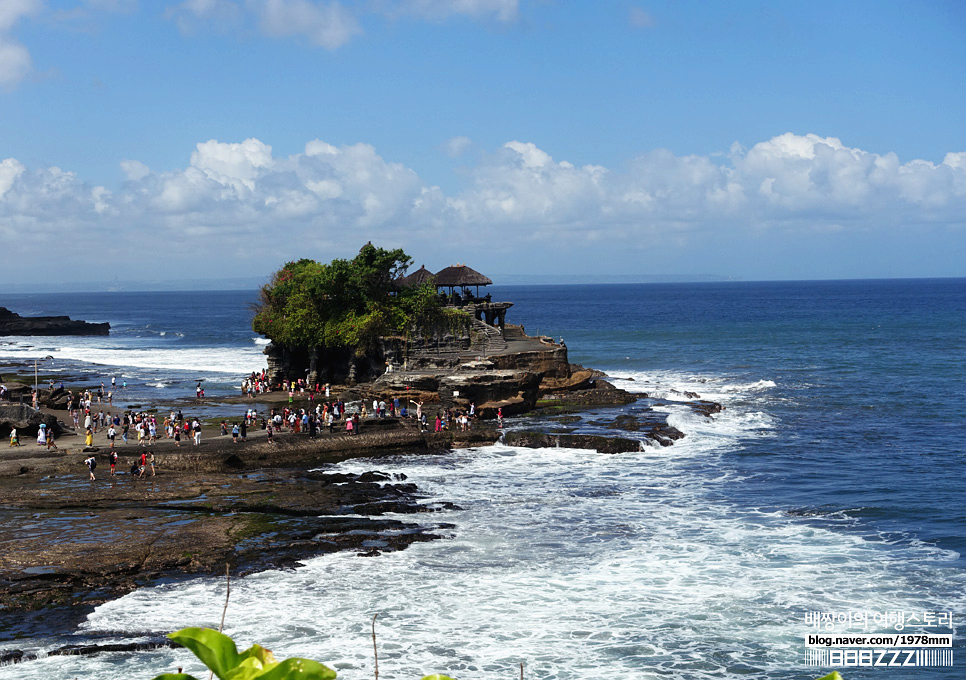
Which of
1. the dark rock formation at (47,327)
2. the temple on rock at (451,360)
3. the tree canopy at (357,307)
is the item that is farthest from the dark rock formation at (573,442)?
the dark rock formation at (47,327)

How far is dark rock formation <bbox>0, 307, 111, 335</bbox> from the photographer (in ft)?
331

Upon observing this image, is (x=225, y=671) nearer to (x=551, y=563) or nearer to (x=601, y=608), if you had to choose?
(x=601, y=608)

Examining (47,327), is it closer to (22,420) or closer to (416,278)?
(416,278)

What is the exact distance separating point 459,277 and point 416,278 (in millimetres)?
2856

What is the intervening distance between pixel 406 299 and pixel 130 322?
96.3 m

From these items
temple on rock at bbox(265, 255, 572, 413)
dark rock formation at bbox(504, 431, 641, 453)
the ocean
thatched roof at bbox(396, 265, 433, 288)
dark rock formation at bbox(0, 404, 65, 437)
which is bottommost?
the ocean

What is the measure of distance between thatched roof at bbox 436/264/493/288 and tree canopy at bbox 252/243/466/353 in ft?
6.61

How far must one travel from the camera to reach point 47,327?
102562 mm

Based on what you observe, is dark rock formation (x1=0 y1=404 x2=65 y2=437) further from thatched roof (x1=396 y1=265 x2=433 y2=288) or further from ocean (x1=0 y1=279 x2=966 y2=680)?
thatched roof (x1=396 y1=265 x2=433 y2=288)

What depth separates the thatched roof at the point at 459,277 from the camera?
51906 millimetres

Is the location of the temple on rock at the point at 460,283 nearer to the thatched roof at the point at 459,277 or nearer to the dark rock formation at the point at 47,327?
the thatched roof at the point at 459,277

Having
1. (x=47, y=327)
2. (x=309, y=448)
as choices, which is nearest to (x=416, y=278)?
(x=309, y=448)

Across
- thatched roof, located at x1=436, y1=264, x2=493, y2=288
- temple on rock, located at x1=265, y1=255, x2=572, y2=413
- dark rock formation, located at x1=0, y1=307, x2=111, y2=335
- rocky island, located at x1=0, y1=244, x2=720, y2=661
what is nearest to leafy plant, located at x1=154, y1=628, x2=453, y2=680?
rocky island, located at x1=0, y1=244, x2=720, y2=661

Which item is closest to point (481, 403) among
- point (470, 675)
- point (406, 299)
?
point (406, 299)
